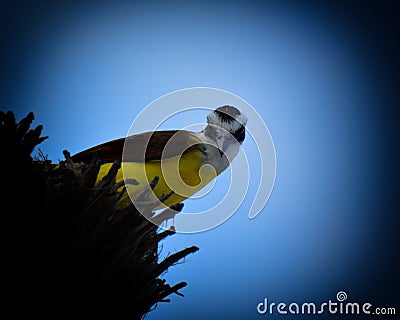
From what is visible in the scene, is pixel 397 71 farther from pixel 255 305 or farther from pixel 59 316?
pixel 59 316

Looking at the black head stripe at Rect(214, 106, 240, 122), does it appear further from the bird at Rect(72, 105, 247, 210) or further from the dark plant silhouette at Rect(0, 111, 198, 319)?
the dark plant silhouette at Rect(0, 111, 198, 319)

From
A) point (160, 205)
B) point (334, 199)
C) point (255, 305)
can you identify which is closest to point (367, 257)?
point (334, 199)

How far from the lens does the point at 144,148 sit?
572 mm

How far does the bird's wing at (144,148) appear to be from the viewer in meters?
0.56

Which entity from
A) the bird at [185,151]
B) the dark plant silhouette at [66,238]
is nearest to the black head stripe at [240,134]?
the bird at [185,151]

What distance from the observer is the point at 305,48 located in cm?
94

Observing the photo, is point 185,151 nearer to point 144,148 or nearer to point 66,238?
point 144,148

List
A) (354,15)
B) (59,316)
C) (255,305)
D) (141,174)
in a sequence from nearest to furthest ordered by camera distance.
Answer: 1. (59,316)
2. (141,174)
3. (255,305)
4. (354,15)

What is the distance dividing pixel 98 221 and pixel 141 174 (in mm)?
179

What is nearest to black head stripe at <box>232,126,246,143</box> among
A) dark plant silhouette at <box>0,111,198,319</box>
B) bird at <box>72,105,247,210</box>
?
bird at <box>72,105,247,210</box>

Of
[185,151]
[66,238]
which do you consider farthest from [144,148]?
[66,238]

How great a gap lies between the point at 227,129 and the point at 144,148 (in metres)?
0.11

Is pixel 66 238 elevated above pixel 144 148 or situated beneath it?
situated beneath

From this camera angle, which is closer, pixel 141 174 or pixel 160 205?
pixel 160 205
